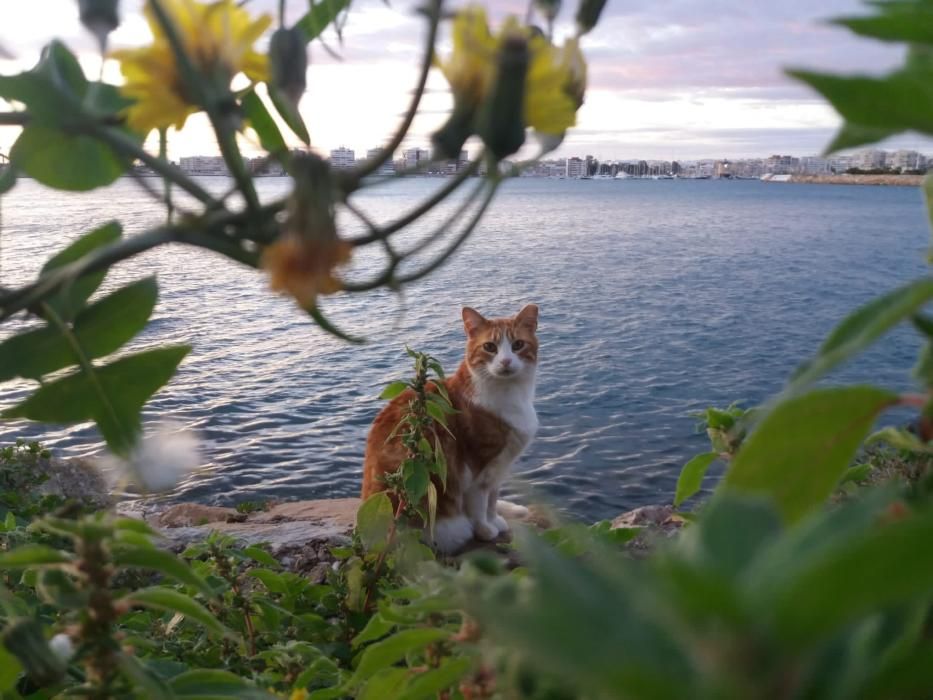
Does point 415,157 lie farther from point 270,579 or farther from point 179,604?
point 270,579

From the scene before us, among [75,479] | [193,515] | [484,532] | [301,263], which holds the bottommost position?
[193,515]

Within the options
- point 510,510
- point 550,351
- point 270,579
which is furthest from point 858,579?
point 550,351

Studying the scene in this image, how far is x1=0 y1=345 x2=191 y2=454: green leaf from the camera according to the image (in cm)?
49

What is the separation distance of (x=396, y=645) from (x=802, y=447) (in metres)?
0.25

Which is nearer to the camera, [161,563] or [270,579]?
[161,563]

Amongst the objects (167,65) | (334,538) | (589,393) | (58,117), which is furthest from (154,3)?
(589,393)

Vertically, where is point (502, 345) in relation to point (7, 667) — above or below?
below

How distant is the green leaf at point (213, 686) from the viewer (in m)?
0.48

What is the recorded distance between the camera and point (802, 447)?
27cm

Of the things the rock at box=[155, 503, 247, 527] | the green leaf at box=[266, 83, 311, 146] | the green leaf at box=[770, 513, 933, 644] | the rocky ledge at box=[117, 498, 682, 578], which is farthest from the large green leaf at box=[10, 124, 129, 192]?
the rock at box=[155, 503, 247, 527]

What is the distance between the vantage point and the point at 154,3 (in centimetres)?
30

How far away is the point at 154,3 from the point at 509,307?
27.3 ft

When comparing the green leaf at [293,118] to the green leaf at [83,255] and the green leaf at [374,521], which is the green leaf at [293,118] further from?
the green leaf at [374,521]

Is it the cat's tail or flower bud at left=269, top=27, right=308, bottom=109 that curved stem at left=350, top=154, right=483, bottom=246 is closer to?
flower bud at left=269, top=27, right=308, bottom=109
